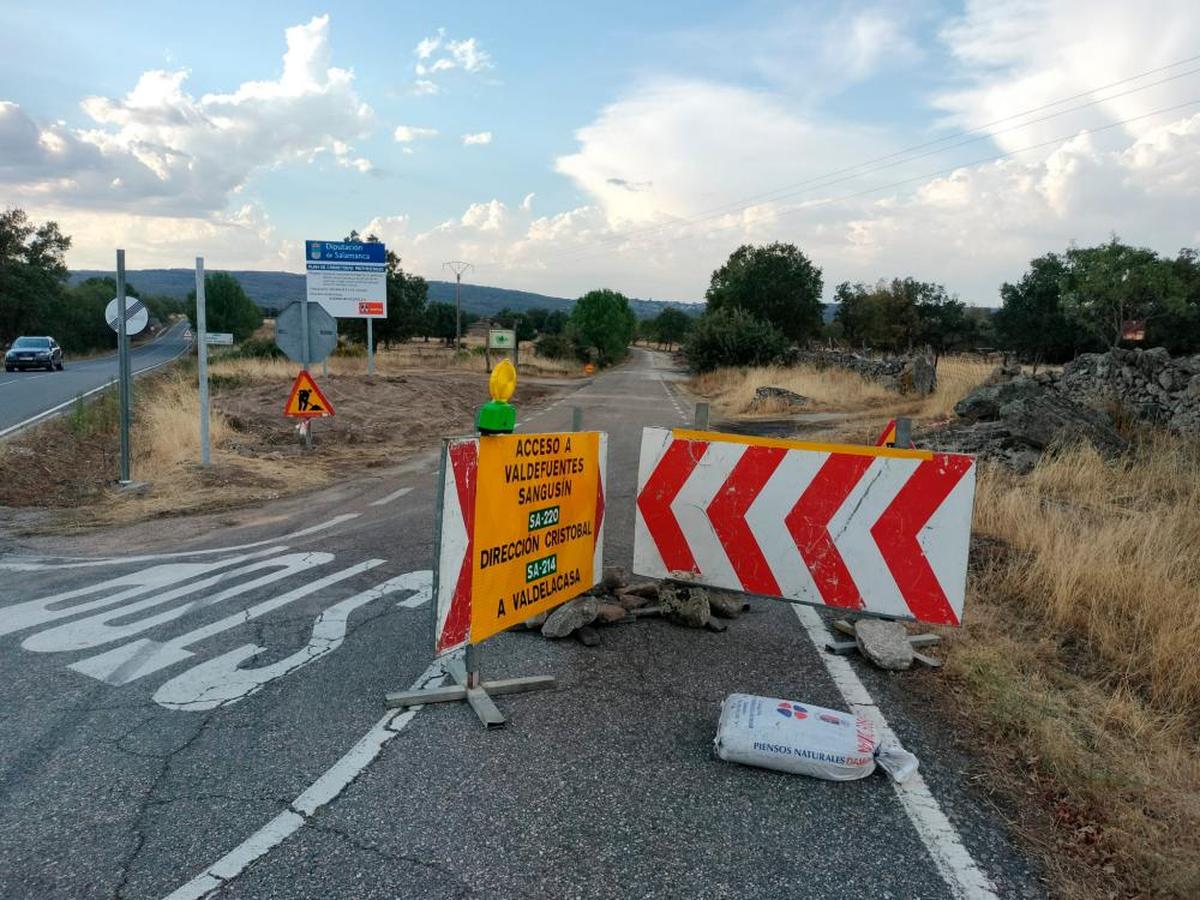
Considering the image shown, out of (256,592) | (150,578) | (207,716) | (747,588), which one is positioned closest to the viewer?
(207,716)

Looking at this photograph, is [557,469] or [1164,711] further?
[557,469]

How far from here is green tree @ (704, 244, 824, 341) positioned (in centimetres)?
5588

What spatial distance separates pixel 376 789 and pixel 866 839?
1.92 m

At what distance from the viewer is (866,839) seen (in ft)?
9.76

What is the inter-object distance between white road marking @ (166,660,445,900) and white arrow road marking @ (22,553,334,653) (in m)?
2.27

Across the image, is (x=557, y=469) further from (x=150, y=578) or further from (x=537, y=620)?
(x=150, y=578)

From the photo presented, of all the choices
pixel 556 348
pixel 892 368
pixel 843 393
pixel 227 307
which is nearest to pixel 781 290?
pixel 556 348

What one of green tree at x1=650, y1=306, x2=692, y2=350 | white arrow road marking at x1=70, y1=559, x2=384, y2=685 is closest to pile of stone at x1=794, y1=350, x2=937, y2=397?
white arrow road marking at x1=70, y1=559, x2=384, y2=685

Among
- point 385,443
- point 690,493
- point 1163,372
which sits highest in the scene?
point 1163,372

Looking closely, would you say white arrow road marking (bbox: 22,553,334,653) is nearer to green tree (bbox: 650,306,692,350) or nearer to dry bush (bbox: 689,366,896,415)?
dry bush (bbox: 689,366,896,415)

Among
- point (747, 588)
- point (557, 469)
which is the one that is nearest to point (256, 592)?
point (557, 469)

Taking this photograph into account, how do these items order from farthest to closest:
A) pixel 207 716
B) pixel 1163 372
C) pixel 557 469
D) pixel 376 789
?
pixel 1163 372 < pixel 557 469 < pixel 207 716 < pixel 376 789

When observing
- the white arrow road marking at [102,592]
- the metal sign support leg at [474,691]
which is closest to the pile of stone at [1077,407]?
the metal sign support leg at [474,691]

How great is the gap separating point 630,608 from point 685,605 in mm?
431
